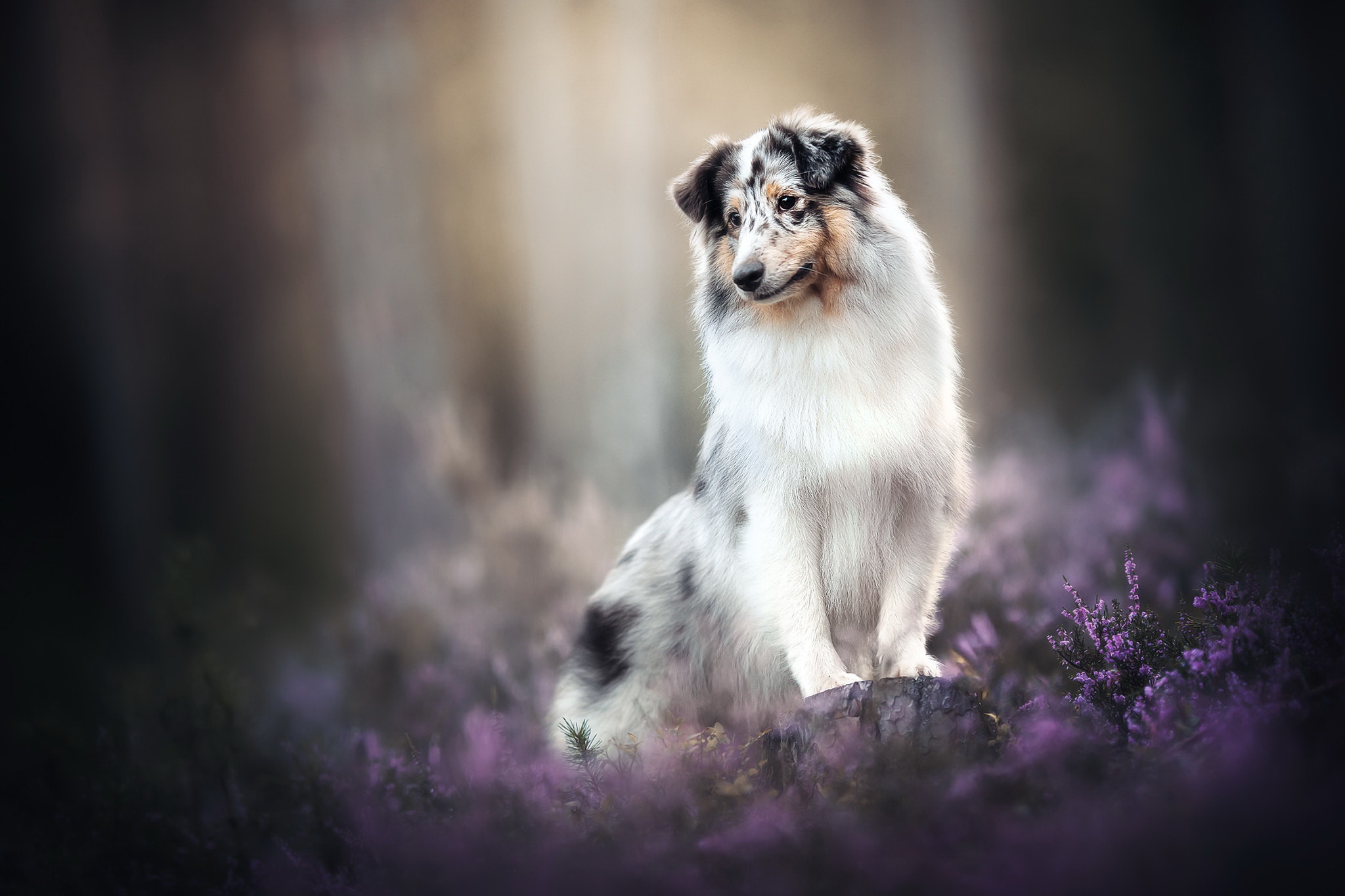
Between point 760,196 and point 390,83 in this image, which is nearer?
point 760,196

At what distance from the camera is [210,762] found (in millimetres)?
3090

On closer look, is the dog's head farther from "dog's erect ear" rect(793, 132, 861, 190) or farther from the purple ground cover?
the purple ground cover

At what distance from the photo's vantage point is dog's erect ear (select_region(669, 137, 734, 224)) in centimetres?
268

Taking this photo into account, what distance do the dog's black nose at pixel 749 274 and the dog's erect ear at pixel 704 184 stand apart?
0.47 metres

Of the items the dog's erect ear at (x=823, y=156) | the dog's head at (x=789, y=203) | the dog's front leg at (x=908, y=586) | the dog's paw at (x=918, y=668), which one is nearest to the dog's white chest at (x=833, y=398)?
the dog's head at (x=789, y=203)

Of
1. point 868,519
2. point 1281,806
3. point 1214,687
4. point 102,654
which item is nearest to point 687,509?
point 868,519

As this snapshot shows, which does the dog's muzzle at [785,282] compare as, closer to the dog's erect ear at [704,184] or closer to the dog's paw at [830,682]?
the dog's erect ear at [704,184]

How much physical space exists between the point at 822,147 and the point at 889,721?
1.58 metres

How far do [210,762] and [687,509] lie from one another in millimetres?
1931

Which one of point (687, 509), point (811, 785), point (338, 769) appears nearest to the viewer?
point (811, 785)

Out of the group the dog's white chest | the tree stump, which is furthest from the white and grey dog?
the tree stump

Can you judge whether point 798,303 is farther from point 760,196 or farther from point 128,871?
point 128,871

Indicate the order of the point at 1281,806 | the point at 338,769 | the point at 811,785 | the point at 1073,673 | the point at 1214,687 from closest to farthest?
the point at 1281,806 < the point at 1214,687 < the point at 811,785 < the point at 1073,673 < the point at 338,769

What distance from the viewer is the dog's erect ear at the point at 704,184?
2.68 m
